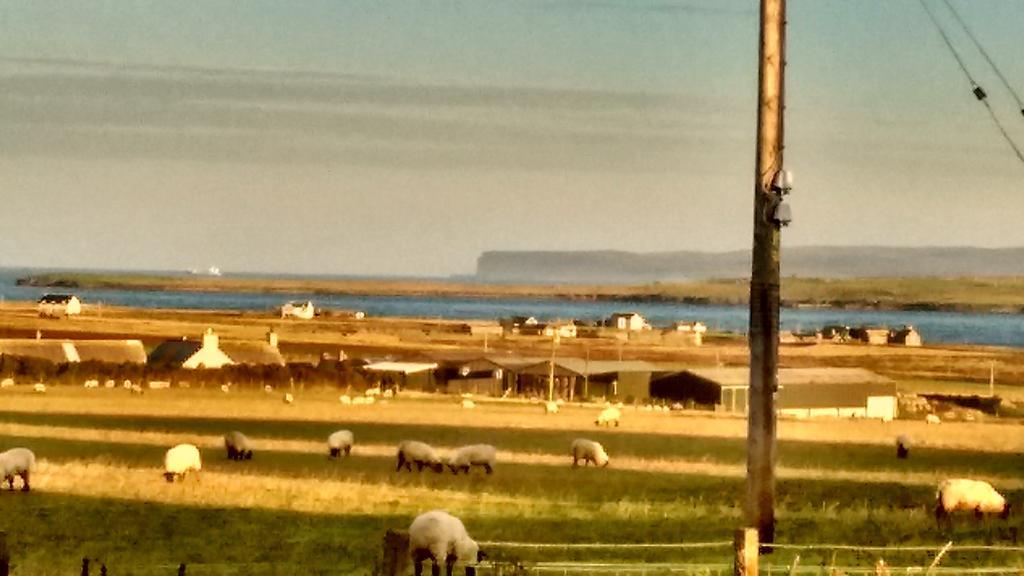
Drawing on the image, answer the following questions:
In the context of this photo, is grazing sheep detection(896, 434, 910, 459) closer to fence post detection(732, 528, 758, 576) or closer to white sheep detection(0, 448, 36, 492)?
white sheep detection(0, 448, 36, 492)

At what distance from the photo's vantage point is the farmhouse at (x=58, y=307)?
5162 inches

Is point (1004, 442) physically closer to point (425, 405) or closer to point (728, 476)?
point (728, 476)

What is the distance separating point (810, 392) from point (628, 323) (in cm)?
6669

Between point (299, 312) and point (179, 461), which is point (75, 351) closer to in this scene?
point (179, 461)

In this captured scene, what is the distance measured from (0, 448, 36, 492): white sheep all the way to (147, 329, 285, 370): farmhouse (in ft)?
156

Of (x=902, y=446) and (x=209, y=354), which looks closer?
(x=902, y=446)

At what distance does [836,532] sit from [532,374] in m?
55.9

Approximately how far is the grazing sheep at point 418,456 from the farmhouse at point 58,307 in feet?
320

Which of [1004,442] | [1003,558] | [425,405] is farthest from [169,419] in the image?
[1003,558]

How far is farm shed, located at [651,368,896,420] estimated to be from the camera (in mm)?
71875

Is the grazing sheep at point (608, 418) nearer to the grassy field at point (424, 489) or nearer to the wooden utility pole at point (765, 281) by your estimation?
the grassy field at point (424, 489)

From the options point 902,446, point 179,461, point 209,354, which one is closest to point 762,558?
point 179,461

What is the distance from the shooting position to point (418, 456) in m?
38.2

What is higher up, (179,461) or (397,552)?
(397,552)
